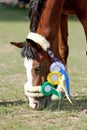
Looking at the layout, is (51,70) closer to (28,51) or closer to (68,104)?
(28,51)

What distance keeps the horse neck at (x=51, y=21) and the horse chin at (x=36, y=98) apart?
0.44m

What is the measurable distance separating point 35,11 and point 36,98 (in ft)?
2.89

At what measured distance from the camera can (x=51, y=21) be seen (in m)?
4.02

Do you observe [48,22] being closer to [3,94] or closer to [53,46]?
[53,46]

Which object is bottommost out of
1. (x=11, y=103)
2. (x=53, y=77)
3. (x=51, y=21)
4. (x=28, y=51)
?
(x=11, y=103)

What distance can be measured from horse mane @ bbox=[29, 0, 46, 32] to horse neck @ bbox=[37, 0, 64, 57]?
39 mm

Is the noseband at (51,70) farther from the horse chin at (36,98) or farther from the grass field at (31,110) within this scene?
the grass field at (31,110)

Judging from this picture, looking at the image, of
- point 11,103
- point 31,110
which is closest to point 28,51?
point 31,110

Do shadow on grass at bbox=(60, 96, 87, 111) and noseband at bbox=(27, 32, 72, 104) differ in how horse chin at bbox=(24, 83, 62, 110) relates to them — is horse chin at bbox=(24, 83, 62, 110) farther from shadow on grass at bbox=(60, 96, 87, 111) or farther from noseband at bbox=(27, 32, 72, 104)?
shadow on grass at bbox=(60, 96, 87, 111)

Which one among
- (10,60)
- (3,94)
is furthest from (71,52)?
(3,94)

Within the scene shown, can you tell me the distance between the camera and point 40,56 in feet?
12.9

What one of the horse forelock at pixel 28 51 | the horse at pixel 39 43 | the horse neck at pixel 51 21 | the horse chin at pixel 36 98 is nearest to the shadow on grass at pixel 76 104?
the horse chin at pixel 36 98

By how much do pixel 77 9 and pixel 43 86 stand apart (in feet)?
3.03

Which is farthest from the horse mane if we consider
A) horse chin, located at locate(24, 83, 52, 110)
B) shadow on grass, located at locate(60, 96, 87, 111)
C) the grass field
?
shadow on grass, located at locate(60, 96, 87, 111)
